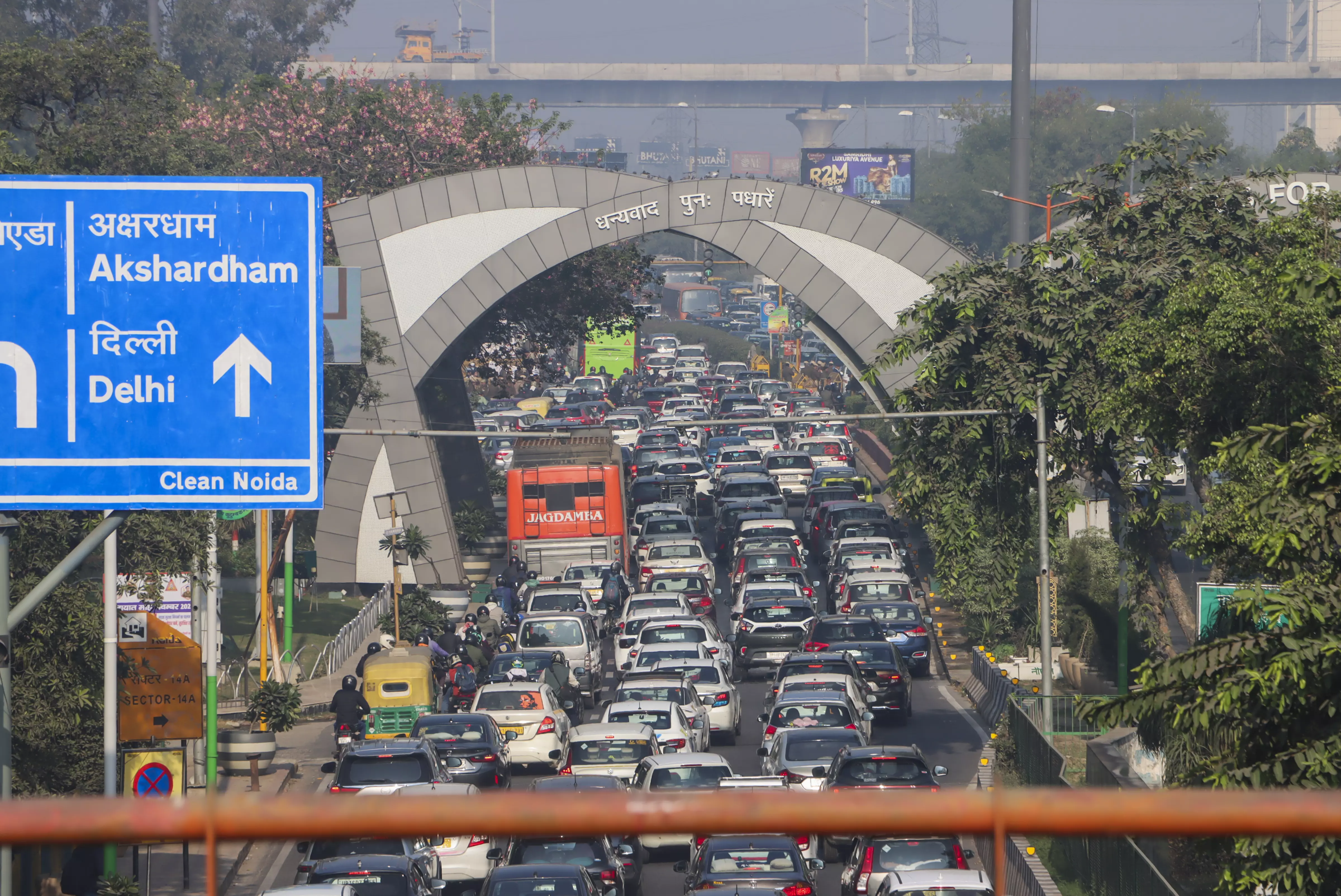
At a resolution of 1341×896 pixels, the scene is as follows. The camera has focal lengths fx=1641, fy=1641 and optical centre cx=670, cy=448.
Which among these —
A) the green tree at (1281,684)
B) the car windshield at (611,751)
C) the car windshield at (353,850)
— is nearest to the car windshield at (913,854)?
the car windshield at (353,850)

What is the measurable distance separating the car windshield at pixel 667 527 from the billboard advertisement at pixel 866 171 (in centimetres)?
10074

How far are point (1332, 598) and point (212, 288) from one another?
25.3 feet

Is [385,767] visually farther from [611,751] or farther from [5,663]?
[5,663]

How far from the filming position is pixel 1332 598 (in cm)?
1111

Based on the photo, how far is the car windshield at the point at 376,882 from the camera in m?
16.2

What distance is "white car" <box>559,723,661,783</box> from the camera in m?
23.6

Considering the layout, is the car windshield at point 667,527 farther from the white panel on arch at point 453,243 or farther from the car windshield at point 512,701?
the car windshield at point 512,701

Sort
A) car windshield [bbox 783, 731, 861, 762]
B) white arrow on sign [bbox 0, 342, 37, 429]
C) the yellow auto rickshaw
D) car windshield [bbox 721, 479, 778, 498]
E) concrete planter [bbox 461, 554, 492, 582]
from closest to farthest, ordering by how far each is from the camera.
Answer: white arrow on sign [bbox 0, 342, 37, 429] < car windshield [bbox 783, 731, 861, 762] < the yellow auto rickshaw < concrete planter [bbox 461, 554, 492, 582] < car windshield [bbox 721, 479, 778, 498]

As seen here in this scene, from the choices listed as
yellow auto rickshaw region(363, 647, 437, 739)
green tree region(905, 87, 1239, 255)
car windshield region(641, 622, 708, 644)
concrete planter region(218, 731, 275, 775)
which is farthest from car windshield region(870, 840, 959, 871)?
green tree region(905, 87, 1239, 255)

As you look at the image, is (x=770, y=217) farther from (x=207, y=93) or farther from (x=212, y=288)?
(x=207, y=93)

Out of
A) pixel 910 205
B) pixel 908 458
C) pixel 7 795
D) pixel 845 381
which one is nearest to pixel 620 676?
pixel 908 458

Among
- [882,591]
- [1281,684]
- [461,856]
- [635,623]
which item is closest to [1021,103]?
[882,591]

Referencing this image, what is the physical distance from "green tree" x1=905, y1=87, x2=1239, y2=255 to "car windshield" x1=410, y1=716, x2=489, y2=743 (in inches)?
4419

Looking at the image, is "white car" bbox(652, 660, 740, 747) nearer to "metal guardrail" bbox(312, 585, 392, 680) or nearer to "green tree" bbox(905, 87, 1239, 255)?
"metal guardrail" bbox(312, 585, 392, 680)
